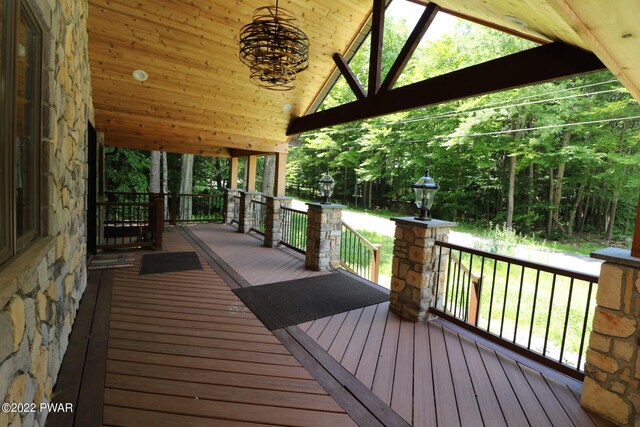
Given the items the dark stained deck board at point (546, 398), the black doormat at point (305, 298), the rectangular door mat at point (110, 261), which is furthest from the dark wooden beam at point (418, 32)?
the rectangular door mat at point (110, 261)

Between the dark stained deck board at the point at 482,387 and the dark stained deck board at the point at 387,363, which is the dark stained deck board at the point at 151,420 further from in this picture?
the dark stained deck board at the point at 482,387

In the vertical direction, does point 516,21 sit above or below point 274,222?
above

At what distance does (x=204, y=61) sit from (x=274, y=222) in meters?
3.06

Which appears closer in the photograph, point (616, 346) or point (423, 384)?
point (616, 346)

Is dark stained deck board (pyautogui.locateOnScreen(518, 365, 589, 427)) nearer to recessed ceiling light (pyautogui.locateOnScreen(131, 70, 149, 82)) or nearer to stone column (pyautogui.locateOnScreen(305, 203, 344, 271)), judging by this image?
stone column (pyautogui.locateOnScreen(305, 203, 344, 271))

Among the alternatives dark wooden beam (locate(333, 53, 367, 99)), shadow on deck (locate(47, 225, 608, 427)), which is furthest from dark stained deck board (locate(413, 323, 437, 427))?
dark wooden beam (locate(333, 53, 367, 99))

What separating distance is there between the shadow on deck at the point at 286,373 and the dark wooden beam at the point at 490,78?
2277 millimetres

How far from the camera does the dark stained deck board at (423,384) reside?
1.89 metres

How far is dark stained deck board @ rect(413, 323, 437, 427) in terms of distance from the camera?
6.20ft

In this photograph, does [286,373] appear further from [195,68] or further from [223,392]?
[195,68]

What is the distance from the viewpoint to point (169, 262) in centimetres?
500

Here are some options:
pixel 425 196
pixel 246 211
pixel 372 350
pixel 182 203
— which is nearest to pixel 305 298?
pixel 372 350

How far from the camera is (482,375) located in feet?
7.67

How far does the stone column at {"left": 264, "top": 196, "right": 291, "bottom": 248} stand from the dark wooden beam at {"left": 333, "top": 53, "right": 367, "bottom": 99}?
256 cm
